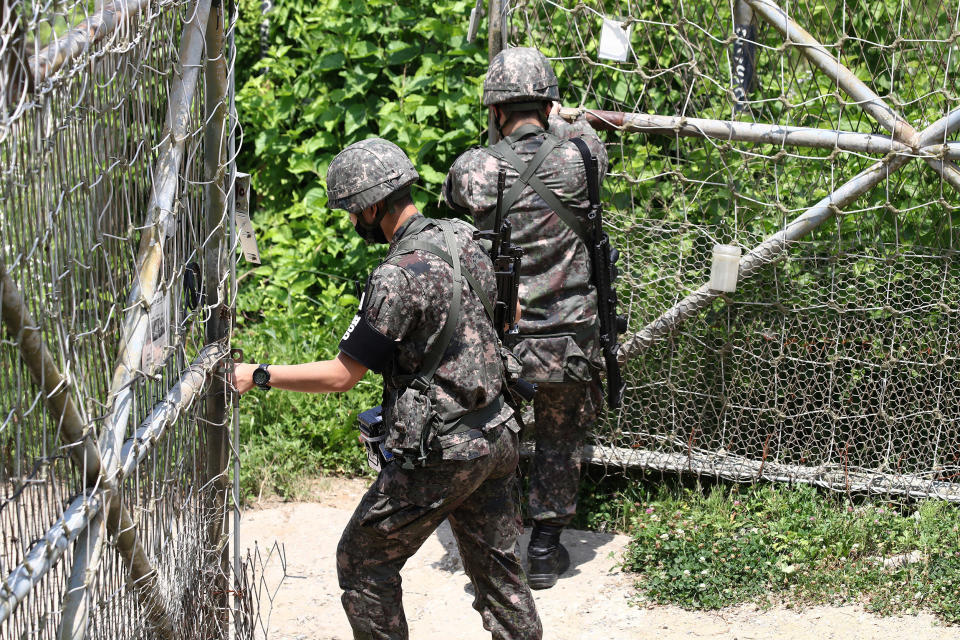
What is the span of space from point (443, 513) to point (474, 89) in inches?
125

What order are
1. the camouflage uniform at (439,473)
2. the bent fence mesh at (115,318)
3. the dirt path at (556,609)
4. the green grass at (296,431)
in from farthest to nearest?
the green grass at (296,431)
the dirt path at (556,609)
the camouflage uniform at (439,473)
the bent fence mesh at (115,318)

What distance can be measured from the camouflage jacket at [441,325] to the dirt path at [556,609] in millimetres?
1288

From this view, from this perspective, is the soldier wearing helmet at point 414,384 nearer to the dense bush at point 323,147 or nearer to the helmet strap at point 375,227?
the helmet strap at point 375,227

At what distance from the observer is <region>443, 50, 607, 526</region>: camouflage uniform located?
434 cm

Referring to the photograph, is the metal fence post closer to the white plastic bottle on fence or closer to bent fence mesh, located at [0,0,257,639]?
the white plastic bottle on fence

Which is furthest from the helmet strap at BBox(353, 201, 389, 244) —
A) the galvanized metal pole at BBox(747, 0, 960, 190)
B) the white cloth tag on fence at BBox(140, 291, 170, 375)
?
the galvanized metal pole at BBox(747, 0, 960, 190)

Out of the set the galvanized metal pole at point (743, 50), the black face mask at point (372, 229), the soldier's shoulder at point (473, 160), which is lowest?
the black face mask at point (372, 229)

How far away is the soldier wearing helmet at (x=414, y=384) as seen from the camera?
124 inches

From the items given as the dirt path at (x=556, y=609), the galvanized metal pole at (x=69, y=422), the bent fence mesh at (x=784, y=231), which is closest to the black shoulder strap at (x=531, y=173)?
the bent fence mesh at (x=784, y=231)

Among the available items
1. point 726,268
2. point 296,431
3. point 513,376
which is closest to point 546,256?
point 726,268

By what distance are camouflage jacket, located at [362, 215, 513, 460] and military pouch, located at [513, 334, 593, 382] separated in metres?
1.03

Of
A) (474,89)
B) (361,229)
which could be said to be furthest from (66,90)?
(474,89)

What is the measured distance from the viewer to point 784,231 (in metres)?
4.63

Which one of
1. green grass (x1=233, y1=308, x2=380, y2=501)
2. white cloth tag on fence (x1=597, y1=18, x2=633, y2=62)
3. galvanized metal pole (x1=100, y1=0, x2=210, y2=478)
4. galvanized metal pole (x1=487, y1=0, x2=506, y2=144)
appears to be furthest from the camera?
green grass (x1=233, y1=308, x2=380, y2=501)
